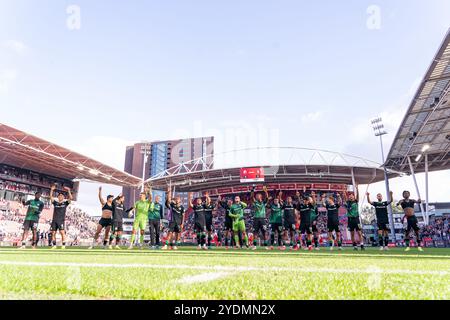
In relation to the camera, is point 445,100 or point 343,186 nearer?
point 445,100

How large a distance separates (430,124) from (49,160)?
40.6 metres

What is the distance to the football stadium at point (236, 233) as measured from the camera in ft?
8.02

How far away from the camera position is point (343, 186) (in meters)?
45.7

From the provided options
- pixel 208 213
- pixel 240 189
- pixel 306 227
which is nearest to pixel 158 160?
pixel 240 189

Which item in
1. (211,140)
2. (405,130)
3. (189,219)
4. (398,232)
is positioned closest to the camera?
(405,130)

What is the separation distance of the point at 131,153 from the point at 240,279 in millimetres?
115209

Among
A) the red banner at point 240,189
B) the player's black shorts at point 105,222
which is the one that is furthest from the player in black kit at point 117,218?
the red banner at point 240,189

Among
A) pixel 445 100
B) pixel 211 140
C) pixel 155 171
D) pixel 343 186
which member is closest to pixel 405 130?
pixel 445 100

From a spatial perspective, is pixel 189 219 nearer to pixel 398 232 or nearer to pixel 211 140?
pixel 398 232

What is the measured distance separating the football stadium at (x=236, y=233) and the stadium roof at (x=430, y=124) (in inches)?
4.7

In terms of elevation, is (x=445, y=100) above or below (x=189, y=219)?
above

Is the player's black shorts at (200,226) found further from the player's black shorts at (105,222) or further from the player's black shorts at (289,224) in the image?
the player's black shorts at (289,224)

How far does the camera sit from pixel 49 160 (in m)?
36.3
